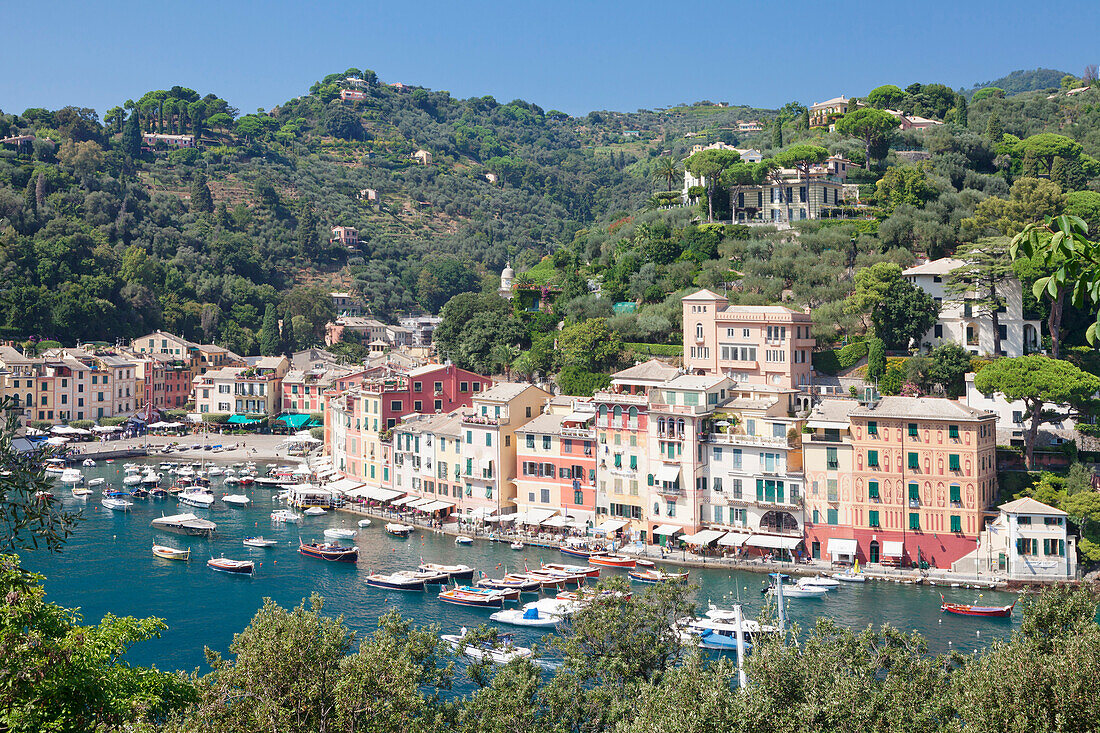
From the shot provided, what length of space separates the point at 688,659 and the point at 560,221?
177 metres

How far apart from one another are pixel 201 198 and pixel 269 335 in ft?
141

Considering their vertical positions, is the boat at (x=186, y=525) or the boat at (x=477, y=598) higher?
the boat at (x=186, y=525)

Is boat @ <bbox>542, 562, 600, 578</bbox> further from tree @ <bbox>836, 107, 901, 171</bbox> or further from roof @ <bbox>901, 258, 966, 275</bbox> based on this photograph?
tree @ <bbox>836, 107, 901, 171</bbox>

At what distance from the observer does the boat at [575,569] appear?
1837 inches

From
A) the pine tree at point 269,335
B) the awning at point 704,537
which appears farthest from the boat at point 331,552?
the pine tree at point 269,335

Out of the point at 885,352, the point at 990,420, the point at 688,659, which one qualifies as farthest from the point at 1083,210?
the point at 688,659

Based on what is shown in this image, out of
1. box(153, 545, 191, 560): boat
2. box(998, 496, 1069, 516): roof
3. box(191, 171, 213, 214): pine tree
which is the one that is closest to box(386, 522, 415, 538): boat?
box(153, 545, 191, 560): boat

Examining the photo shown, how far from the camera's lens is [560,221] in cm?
19462

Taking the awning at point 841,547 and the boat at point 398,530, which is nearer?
the awning at point 841,547

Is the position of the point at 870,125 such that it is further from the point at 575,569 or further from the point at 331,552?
the point at 331,552

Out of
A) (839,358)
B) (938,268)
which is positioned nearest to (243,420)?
(839,358)

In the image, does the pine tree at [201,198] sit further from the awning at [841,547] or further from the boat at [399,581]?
the awning at [841,547]

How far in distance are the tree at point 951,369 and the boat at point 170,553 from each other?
40.3 m

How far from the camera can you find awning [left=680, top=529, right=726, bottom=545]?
49.1 metres
